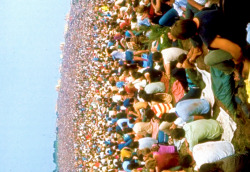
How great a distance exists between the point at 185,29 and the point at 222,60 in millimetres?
798

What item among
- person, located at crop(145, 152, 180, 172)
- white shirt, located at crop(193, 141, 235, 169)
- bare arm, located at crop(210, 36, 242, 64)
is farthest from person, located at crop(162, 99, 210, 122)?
bare arm, located at crop(210, 36, 242, 64)

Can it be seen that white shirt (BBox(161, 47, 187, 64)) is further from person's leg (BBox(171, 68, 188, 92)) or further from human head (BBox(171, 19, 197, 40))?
human head (BBox(171, 19, 197, 40))

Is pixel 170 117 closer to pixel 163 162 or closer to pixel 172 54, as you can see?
pixel 163 162

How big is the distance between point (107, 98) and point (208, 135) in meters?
10.1

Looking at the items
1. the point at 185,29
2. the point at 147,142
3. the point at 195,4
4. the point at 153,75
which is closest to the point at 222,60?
the point at 185,29

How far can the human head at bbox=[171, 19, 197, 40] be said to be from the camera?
4.42 m

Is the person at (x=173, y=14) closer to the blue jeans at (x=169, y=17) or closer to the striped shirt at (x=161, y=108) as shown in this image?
the blue jeans at (x=169, y=17)

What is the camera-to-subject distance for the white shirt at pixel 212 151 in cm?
462

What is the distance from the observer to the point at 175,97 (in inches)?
277

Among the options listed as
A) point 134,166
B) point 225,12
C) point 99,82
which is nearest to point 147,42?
point 134,166

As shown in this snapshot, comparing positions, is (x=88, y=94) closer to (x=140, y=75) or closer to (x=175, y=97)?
(x=140, y=75)

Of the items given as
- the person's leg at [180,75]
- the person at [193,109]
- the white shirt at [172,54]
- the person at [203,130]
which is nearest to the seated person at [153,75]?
the white shirt at [172,54]

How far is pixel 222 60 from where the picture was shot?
14.1ft

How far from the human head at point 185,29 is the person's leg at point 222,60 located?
49 centimetres
